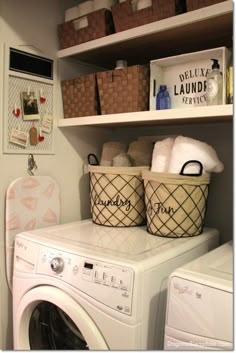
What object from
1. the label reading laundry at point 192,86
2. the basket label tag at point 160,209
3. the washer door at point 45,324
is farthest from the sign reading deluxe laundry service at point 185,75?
the washer door at point 45,324

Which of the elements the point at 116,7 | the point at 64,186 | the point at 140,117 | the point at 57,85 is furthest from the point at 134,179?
the point at 116,7

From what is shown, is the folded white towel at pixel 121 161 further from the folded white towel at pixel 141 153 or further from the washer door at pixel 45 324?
the washer door at pixel 45 324

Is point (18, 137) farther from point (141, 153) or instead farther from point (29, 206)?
point (141, 153)

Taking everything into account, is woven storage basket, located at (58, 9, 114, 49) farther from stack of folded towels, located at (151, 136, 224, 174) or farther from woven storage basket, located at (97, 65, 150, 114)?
stack of folded towels, located at (151, 136, 224, 174)

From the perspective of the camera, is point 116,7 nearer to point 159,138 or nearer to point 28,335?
point 159,138

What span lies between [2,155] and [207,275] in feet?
3.28

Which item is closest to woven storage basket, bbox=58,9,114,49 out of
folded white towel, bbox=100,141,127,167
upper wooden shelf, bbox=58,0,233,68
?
upper wooden shelf, bbox=58,0,233,68

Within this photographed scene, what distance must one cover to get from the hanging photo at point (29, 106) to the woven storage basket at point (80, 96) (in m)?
0.17

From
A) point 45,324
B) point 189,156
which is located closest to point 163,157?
point 189,156

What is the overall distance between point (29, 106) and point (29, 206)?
474mm

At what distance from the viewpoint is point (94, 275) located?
106 cm

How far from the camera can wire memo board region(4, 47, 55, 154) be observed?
56.3 inches

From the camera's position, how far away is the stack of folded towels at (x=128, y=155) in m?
1.59

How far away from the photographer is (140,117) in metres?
1.34
